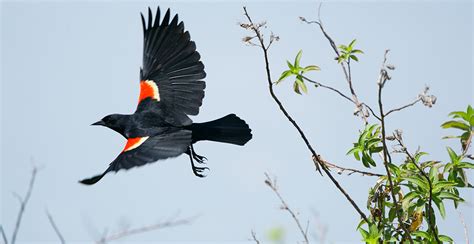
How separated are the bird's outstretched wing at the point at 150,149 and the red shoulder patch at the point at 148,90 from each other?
2.10ft

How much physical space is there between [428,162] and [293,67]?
26.1 inches

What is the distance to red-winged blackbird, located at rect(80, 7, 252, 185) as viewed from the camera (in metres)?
3.64

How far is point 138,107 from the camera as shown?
4.43 meters

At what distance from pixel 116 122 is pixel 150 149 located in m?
0.85

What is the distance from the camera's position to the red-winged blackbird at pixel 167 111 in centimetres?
364

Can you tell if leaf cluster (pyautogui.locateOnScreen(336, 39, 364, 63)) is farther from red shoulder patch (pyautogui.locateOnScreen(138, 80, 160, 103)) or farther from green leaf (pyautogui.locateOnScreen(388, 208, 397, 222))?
red shoulder patch (pyautogui.locateOnScreen(138, 80, 160, 103))

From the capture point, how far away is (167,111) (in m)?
4.28

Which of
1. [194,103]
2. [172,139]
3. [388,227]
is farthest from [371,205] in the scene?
[194,103]

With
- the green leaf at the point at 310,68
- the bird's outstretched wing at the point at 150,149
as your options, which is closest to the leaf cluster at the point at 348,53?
the green leaf at the point at 310,68

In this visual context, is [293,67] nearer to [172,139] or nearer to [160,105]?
[172,139]

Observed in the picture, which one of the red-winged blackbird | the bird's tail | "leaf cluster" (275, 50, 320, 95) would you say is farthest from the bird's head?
"leaf cluster" (275, 50, 320, 95)

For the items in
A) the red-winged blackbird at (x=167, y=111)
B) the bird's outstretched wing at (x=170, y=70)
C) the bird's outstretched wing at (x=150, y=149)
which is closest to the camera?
the bird's outstretched wing at (x=150, y=149)

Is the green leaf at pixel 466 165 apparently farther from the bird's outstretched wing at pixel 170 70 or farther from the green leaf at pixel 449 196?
the bird's outstretched wing at pixel 170 70

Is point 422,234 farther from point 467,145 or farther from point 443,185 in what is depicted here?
point 467,145
